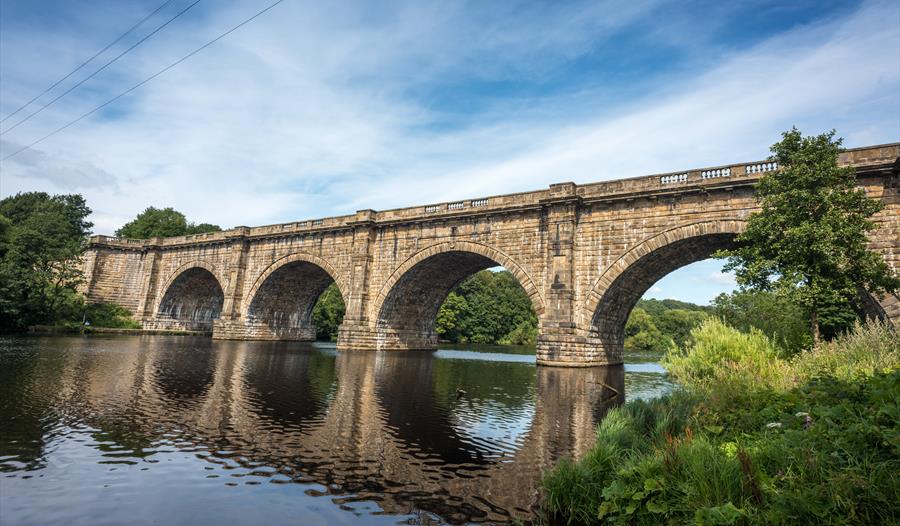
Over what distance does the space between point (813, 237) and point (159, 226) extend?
267ft

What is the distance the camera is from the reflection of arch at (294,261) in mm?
37438

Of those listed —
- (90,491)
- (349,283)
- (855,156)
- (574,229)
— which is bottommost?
(90,491)

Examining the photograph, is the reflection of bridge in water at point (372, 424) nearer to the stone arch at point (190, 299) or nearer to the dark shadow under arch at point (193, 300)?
the stone arch at point (190, 299)

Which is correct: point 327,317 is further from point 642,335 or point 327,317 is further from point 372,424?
point 372,424

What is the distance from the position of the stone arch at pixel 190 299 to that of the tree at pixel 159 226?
24.2m

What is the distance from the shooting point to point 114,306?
1977 inches

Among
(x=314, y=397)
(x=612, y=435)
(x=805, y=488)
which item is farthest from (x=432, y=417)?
(x=805, y=488)

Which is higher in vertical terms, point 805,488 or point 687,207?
point 687,207

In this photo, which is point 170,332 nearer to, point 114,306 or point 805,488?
point 114,306

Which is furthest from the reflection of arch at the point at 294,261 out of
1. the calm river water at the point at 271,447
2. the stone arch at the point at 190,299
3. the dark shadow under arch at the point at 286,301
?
the calm river water at the point at 271,447

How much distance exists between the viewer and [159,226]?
244 ft

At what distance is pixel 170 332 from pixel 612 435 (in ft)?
174

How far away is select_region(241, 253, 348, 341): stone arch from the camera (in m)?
42.0

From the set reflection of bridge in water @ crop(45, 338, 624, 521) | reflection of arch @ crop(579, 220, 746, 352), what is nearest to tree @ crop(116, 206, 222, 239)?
reflection of bridge in water @ crop(45, 338, 624, 521)
